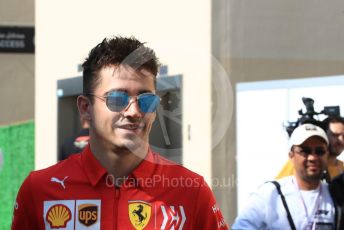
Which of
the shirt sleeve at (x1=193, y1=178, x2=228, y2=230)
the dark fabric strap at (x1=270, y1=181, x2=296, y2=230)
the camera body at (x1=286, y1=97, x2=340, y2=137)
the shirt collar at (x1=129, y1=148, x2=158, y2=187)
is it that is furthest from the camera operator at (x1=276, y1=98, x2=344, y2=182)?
the shirt collar at (x1=129, y1=148, x2=158, y2=187)

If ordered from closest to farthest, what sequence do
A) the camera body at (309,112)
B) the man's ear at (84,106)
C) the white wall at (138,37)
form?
the man's ear at (84,106), the camera body at (309,112), the white wall at (138,37)

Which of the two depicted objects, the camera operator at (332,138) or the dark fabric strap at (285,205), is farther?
the camera operator at (332,138)

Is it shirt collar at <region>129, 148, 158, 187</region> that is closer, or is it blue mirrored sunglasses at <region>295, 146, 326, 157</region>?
shirt collar at <region>129, 148, 158, 187</region>

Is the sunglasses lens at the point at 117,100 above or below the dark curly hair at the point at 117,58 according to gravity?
below

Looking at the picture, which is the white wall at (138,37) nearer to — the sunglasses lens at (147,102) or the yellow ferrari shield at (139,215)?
the sunglasses lens at (147,102)

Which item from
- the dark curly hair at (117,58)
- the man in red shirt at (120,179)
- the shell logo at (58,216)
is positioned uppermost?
the dark curly hair at (117,58)

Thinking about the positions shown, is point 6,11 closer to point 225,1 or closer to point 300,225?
point 225,1

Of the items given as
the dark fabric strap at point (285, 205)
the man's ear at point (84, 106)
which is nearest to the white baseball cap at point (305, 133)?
the dark fabric strap at point (285, 205)

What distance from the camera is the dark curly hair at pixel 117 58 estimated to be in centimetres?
292

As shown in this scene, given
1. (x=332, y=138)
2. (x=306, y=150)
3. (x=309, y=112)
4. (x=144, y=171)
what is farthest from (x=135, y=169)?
(x=309, y=112)

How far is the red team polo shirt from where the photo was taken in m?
2.88

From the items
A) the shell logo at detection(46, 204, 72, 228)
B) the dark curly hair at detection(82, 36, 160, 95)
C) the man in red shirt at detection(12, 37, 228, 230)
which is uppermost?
the dark curly hair at detection(82, 36, 160, 95)

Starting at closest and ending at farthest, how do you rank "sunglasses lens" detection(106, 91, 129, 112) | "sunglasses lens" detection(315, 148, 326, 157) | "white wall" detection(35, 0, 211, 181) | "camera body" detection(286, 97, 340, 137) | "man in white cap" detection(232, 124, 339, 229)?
"sunglasses lens" detection(106, 91, 129, 112) → "man in white cap" detection(232, 124, 339, 229) → "sunglasses lens" detection(315, 148, 326, 157) → "camera body" detection(286, 97, 340, 137) → "white wall" detection(35, 0, 211, 181)

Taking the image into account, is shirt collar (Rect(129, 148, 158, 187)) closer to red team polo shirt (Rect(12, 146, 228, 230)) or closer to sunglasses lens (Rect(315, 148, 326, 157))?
red team polo shirt (Rect(12, 146, 228, 230))
